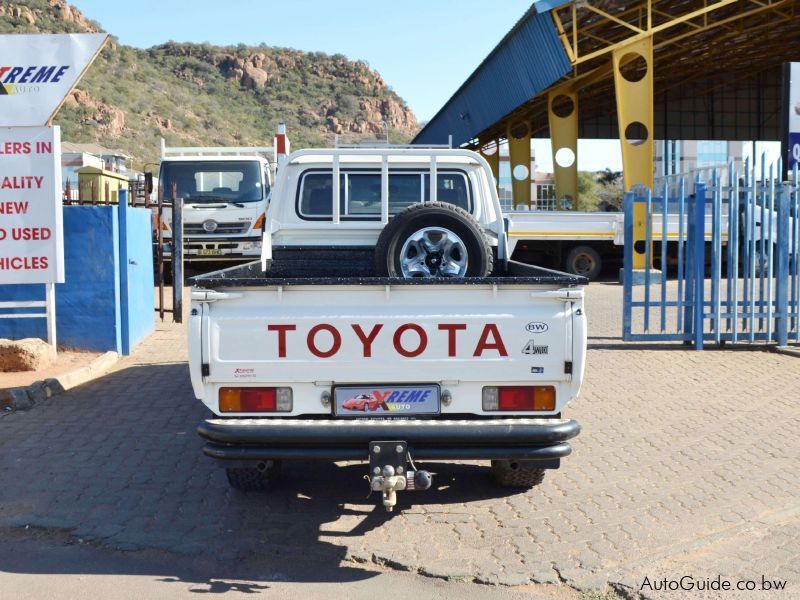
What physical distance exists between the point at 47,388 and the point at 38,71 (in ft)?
11.0

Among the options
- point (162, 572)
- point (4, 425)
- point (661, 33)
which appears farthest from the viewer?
point (661, 33)

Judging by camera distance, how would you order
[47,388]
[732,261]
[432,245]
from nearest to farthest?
[432,245], [47,388], [732,261]

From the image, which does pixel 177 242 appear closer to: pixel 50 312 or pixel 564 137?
pixel 50 312

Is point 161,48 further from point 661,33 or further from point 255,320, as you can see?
point 255,320

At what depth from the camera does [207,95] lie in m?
69.8

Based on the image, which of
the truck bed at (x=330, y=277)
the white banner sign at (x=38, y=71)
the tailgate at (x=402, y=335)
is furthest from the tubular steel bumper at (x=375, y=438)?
the white banner sign at (x=38, y=71)

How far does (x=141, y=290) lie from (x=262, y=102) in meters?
61.7

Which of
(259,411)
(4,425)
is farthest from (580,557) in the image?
(4,425)

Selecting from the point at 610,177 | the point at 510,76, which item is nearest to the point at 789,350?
the point at 510,76

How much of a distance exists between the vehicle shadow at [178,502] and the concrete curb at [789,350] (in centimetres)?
612

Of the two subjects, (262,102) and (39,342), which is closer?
(39,342)

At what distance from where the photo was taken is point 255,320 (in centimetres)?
466

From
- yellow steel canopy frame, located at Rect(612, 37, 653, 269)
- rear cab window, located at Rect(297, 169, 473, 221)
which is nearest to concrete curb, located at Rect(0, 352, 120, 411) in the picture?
rear cab window, located at Rect(297, 169, 473, 221)

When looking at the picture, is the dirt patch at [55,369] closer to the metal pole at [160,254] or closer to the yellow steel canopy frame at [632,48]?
the metal pole at [160,254]
